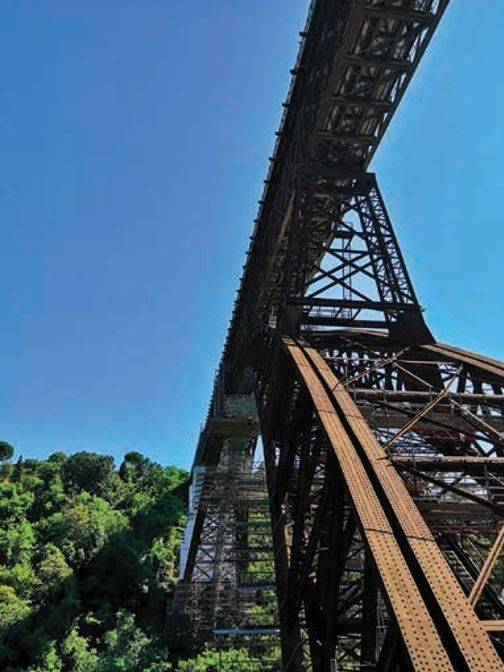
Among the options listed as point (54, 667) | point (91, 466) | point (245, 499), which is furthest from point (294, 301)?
point (91, 466)

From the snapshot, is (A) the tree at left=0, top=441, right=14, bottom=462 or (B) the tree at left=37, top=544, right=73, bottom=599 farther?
(A) the tree at left=0, top=441, right=14, bottom=462

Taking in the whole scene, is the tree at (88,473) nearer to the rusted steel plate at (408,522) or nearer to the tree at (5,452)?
the tree at (5,452)

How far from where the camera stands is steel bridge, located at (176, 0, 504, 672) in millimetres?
4227

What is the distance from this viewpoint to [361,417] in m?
6.63

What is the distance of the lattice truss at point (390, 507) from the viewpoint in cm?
376

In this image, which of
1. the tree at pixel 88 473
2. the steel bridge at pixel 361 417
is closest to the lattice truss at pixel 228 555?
the steel bridge at pixel 361 417

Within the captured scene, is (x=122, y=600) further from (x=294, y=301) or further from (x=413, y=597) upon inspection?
(x=413, y=597)

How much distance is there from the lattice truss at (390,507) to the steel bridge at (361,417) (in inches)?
0.8

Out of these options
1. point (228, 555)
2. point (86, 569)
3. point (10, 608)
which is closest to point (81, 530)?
point (86, 569)

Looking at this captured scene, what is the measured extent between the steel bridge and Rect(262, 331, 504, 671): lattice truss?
2 centimetres

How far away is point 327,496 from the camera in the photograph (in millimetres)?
5941

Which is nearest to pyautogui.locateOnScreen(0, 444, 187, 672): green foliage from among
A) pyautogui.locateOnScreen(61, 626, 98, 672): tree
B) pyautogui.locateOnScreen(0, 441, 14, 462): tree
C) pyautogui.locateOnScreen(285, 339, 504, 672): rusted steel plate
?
pyautogui.locateOnScreen(61, 626, 98, 672): tree

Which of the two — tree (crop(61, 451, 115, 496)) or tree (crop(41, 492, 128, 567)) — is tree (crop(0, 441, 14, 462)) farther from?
tree (crop(41, 492, 128, 567))

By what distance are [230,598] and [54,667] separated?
38.1 feet
